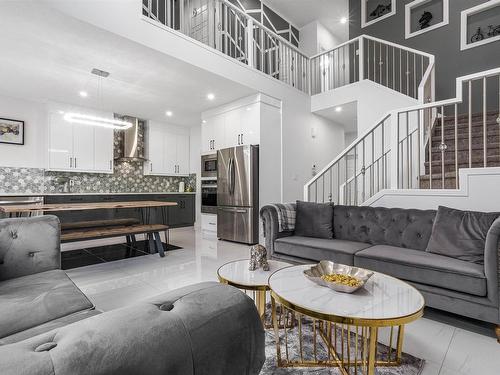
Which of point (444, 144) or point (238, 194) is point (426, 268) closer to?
point (444, 144)

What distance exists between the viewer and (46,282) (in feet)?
5.40

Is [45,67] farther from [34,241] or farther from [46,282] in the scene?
[46,282]

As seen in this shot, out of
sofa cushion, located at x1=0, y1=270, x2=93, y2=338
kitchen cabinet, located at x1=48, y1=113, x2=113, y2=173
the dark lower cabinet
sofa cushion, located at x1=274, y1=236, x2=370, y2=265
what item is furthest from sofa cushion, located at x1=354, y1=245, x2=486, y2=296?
kitchen cabinet, located at x1=48, y1=113, x2=113, y2=173

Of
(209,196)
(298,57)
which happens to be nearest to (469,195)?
(209,196)

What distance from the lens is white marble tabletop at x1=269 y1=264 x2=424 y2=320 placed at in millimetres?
1271

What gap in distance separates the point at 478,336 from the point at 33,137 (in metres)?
7.11

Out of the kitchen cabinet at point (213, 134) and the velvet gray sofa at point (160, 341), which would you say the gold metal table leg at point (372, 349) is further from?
the kitchen cabinet at point (213, 134)

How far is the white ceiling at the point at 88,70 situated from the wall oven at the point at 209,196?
165 centimetres

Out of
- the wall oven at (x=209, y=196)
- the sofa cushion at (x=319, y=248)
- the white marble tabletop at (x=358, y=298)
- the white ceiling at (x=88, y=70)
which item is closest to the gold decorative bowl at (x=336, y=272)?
the white marble tabletop at (x=358, y=298)

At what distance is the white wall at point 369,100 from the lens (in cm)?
485

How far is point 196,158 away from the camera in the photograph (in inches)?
296

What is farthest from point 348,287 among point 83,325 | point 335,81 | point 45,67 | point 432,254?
point 335,81

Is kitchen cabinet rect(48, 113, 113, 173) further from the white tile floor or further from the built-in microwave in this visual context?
the white tile floor

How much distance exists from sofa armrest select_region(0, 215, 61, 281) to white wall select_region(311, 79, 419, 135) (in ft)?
15.4
